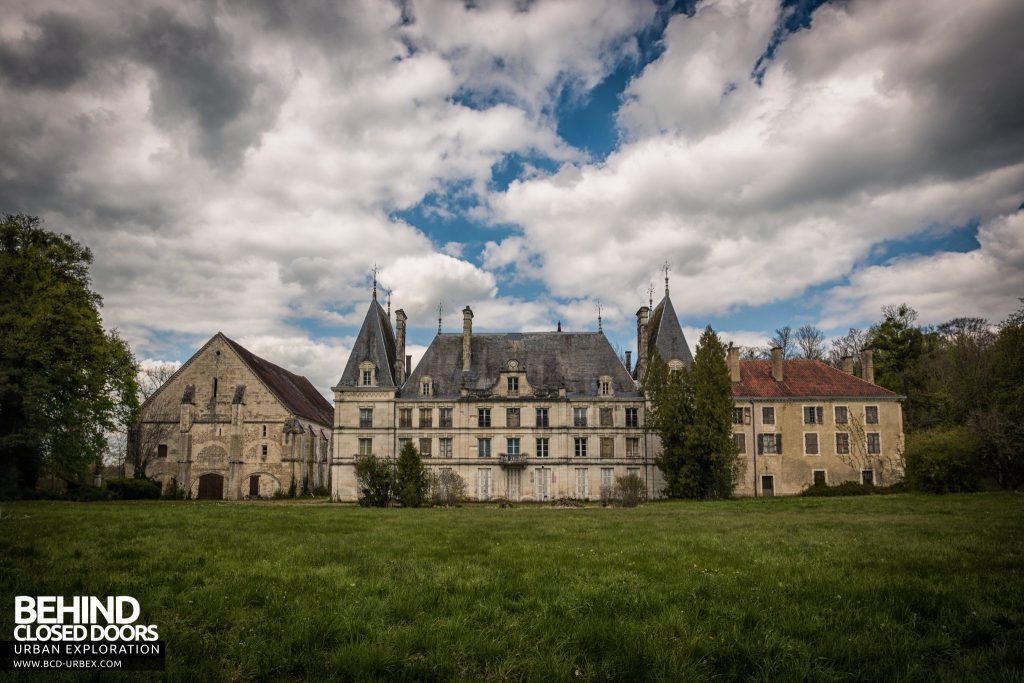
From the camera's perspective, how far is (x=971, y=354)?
43.9 meters

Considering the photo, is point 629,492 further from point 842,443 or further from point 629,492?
point 842,443

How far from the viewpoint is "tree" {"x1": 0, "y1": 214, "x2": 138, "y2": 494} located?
28.5 meters

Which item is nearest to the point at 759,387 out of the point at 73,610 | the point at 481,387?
the point at 481,387

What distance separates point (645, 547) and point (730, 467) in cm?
2765

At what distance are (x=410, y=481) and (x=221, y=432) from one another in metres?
21.4

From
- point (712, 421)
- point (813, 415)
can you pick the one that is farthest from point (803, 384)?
point (712, 421)

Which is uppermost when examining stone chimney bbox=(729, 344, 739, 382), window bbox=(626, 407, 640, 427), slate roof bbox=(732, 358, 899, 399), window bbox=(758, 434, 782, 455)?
stone chimney bbox=(729, 344, 739, 382)

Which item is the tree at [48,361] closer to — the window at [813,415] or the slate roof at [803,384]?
the slate roof at [803,384]

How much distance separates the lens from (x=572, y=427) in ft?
144

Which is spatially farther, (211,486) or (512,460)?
(211,486)

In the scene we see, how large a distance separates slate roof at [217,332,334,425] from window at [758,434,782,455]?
3466 centimetres

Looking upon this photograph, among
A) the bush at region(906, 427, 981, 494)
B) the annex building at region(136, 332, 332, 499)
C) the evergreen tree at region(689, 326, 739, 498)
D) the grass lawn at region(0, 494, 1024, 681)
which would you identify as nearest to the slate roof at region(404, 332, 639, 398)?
the evergreen tree at region(689, 326, 739, 498)

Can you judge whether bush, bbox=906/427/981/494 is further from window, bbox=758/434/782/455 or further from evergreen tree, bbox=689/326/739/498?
window, bbox=758/434/782/455

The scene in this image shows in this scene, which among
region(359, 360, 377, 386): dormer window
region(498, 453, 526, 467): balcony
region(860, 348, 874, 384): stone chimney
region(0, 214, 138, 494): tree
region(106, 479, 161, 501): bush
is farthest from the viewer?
region(860, 348, 874, 384): stone chimney
